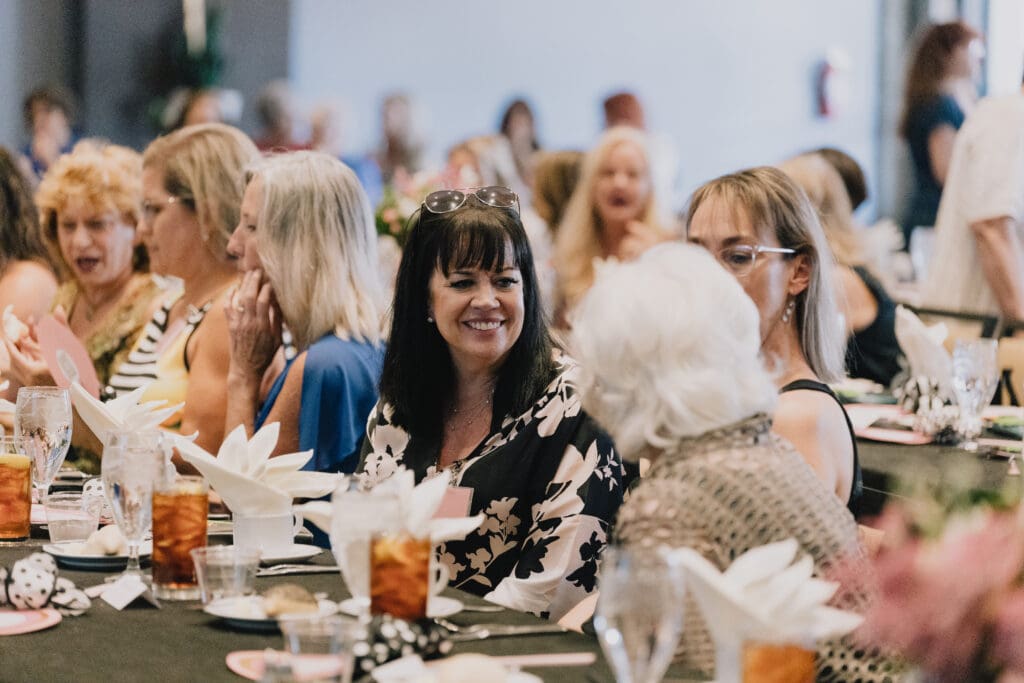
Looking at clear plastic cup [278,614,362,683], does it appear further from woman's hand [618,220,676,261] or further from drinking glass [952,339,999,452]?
woman's hand [618,220,676,261]

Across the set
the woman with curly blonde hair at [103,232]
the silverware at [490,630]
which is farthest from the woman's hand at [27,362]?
the silverware at [490,630]

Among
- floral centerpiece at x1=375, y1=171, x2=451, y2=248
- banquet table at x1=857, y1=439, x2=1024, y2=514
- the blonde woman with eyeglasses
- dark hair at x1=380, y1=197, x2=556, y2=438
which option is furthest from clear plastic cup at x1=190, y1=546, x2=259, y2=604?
floral centerpiece at x1=375, y1=171, x2=451, y2=248

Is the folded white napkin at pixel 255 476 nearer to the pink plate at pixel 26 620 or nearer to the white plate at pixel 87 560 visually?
the white plate at pixel 87 560

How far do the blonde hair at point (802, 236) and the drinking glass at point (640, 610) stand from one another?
152cm

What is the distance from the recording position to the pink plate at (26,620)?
195 cm

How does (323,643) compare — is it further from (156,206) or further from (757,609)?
(156,206)

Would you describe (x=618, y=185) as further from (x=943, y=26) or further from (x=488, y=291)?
(x=488, y=291)

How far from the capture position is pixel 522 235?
9.77 feet

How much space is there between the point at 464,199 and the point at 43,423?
0.95 metres

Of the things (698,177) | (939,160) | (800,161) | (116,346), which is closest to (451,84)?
(698,177)

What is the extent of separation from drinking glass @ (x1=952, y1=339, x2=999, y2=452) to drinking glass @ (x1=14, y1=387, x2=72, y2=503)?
2.22 metres

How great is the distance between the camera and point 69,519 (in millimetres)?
2525

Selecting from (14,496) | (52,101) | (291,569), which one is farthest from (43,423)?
(52,101)

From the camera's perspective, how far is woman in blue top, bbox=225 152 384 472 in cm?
355
